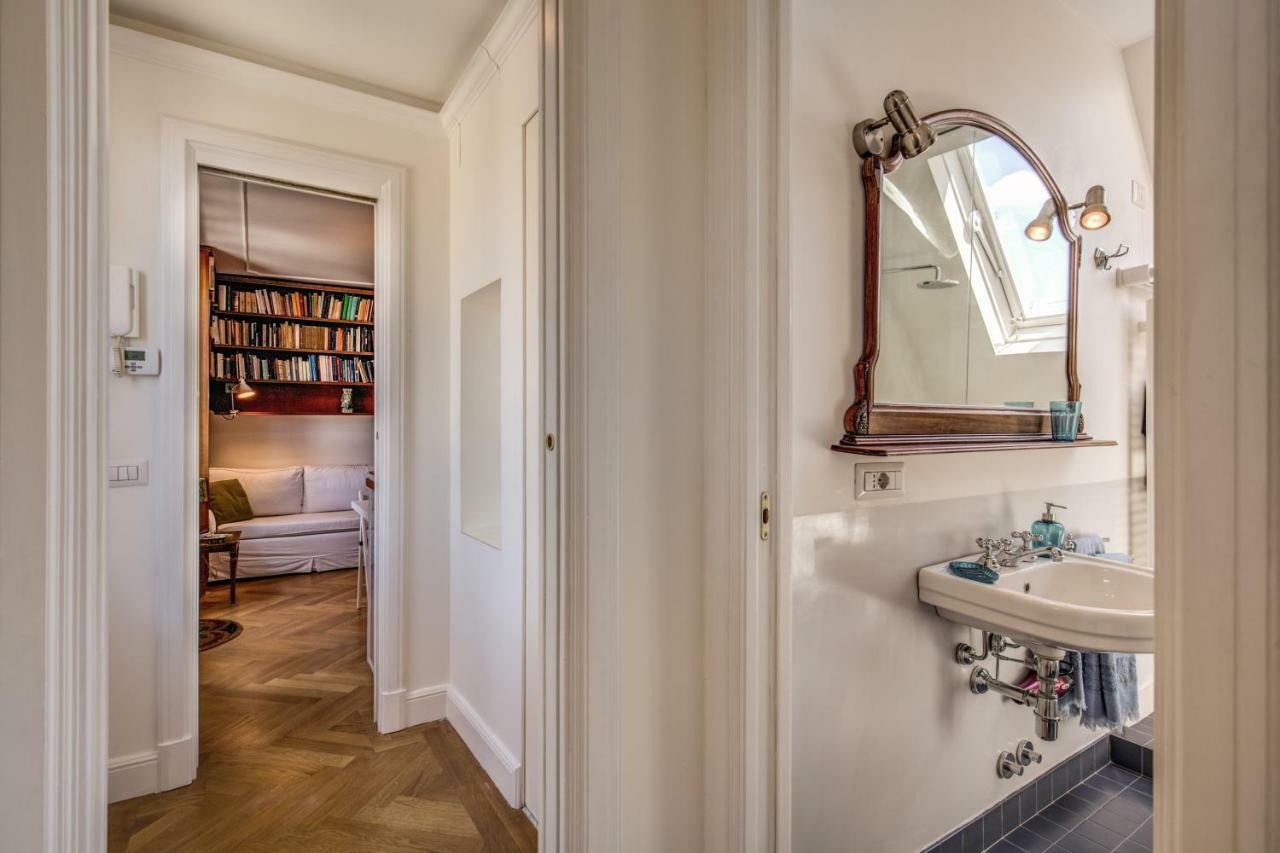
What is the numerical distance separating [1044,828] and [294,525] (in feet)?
17.2

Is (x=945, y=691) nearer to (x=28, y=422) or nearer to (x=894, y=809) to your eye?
(x=894, y=809)

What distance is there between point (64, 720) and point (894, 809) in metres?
1.78

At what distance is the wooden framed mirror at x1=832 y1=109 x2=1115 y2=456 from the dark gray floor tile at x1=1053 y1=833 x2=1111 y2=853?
4.11ft

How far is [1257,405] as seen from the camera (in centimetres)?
55

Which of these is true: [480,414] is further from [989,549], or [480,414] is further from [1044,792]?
[1044,792]

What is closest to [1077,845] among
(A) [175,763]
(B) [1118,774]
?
(B) [1118,774]

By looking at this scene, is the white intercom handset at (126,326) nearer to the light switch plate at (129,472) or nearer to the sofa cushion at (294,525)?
the light switch plate at (129,472)

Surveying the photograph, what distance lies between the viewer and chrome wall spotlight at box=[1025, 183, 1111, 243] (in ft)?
6.05

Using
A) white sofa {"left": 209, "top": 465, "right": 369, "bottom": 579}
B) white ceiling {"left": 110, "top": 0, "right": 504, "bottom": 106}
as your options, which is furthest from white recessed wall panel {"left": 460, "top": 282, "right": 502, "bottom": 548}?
white sofa {"left": 209, "top": 465, "right": 369, "bottom": 579}

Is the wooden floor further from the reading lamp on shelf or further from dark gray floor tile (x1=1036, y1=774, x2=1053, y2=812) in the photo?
the reading lamp on shelf

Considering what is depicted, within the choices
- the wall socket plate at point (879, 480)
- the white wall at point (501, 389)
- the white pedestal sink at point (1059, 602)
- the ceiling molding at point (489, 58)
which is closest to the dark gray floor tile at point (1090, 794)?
the white pedestal sink at point (1059, 602)

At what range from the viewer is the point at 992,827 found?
1.81 metres

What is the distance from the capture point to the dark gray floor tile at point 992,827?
179 centimetres

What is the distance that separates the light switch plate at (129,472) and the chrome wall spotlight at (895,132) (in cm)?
252
